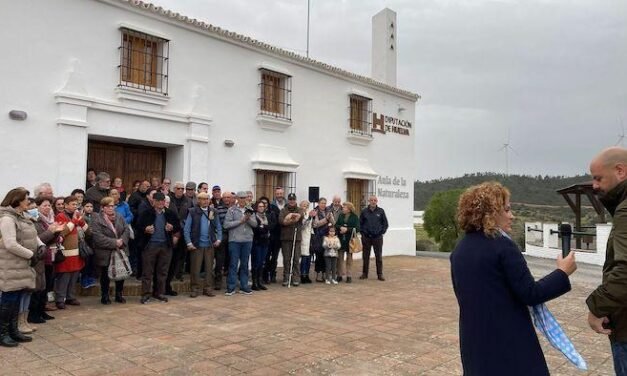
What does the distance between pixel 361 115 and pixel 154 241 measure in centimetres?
824

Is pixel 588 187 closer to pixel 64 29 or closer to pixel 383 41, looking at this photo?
pixel 383 41

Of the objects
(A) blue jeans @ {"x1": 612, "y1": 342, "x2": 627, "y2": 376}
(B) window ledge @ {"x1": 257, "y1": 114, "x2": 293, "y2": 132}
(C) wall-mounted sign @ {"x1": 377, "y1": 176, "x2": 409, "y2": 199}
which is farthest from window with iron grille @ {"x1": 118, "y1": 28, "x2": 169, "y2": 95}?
(A) blue jeans @ {"x1": 612, "y1": 342, "x2": 627, "y2": 376}

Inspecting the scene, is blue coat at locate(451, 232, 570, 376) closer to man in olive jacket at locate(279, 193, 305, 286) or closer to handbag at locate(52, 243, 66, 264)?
handbag at locate(52, 243, 66, 264)

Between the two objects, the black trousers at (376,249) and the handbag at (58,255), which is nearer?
the handbag at (58,255)

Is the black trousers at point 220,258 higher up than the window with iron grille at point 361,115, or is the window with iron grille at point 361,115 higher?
the window with iron grille at point 361,115

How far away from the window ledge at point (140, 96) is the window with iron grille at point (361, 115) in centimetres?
597

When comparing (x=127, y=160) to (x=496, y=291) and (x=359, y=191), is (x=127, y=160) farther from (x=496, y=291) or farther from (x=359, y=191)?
(x=496, y=291)

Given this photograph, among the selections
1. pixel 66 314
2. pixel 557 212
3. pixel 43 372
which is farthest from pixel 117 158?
pixel 557 212

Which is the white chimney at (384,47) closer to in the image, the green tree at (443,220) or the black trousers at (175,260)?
the black trousers at (175,260)

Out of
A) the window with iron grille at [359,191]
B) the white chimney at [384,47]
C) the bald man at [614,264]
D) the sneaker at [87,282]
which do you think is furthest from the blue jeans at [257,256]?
the white chimney at [384,47]

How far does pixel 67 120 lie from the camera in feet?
25.8

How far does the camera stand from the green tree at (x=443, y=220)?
26094 mm

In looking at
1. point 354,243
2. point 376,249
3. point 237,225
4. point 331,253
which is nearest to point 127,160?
point 237,225

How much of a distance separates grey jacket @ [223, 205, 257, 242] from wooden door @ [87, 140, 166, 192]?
2.62m
